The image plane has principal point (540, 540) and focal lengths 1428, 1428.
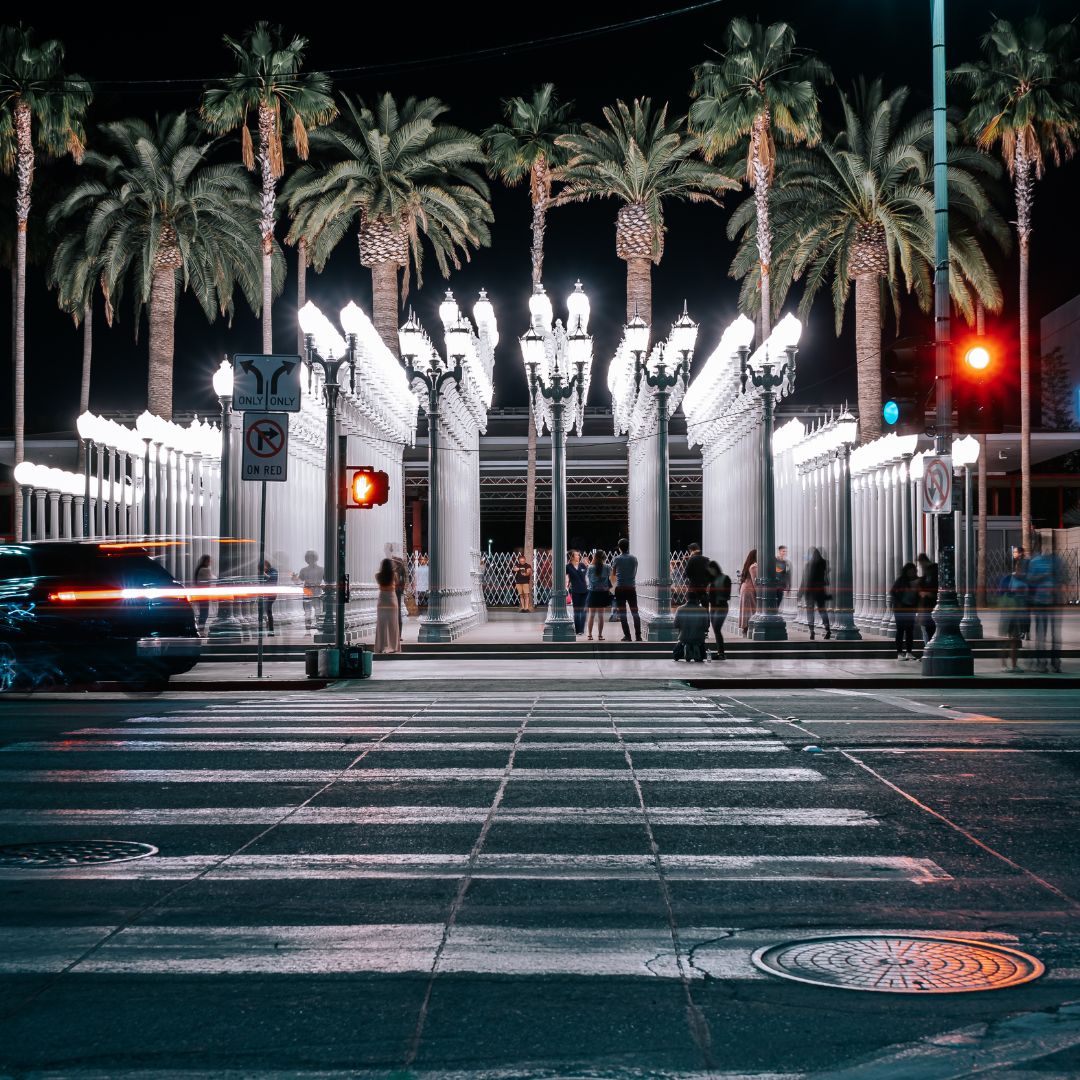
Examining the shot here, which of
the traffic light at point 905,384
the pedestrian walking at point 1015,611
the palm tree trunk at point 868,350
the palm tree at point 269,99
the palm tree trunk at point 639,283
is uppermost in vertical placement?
the palm tree at point 269,99

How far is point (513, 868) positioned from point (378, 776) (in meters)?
3.06

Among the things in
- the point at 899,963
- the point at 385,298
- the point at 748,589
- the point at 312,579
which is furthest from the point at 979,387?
the point at 385,298

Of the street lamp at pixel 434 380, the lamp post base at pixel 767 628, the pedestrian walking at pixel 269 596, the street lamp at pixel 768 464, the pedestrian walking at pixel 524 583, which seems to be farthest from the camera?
the pedestrian walking at pixel 524 583

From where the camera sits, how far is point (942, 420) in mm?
19875

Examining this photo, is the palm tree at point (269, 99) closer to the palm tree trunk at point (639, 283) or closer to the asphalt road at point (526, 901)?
the palm tree trunk at point (639, 283)

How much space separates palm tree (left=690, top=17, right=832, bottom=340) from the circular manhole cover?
32.6 m

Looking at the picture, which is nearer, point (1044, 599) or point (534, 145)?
point (1044, 599)

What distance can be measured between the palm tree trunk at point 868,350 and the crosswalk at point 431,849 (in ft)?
89.4

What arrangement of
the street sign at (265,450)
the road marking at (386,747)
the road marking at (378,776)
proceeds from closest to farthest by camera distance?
the road marking at (378,776) < the road marking at (386,747) < the street sign at (265,450)

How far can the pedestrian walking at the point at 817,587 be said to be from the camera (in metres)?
26.8

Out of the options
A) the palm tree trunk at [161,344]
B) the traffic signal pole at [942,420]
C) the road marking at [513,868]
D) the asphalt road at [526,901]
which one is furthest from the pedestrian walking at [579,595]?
the road marking at [513,868]

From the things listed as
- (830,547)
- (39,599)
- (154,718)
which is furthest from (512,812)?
(830,547)

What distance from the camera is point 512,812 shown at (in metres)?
8.41

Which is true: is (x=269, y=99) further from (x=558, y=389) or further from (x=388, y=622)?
(x=388, y=622)
